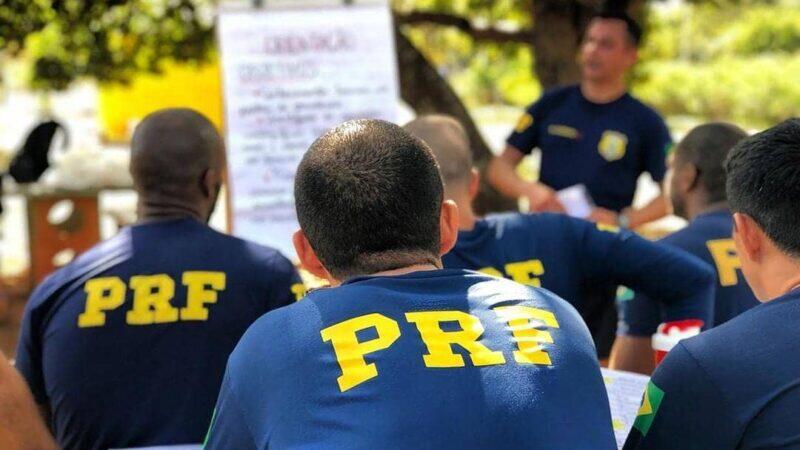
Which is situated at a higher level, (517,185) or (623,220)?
(517,185)

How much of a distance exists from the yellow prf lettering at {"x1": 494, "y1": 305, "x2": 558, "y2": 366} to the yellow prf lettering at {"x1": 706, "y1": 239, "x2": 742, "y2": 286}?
1.46 meters

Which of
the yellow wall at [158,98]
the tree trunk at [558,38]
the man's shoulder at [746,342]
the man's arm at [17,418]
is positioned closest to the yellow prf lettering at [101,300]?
the man's arm at [17,418]

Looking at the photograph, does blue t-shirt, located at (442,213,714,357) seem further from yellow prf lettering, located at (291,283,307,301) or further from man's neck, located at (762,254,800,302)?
man's neck, located at (762,254,800,302)

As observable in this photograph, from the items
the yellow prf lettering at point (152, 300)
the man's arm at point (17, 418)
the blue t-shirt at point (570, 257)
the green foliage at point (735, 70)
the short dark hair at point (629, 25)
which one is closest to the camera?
the man's arm at point (17, 418)

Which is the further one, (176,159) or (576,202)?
(576,202)

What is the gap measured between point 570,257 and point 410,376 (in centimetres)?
141

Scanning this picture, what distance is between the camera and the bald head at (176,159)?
2.81 metres

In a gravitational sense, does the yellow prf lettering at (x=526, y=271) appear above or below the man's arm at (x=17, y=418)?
below

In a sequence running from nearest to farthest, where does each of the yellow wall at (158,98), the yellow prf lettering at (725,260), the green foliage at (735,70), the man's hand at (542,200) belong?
1. the yellow prf lettering at (725,260)
2. the man's hand at (542,200)
3. the yellow wall at (158,98)
4. the green foliage at (735,70)

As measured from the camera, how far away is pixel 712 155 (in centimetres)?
323

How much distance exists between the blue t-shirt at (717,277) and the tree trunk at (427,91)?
14.7 ft

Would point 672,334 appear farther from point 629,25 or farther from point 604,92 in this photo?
point 629,25

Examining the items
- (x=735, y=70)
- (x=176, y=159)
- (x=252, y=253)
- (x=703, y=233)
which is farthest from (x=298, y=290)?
(x=735, y=70)

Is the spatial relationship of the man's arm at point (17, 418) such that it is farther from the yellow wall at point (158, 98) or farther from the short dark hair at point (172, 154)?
the yellow wall at point (158, 98)
